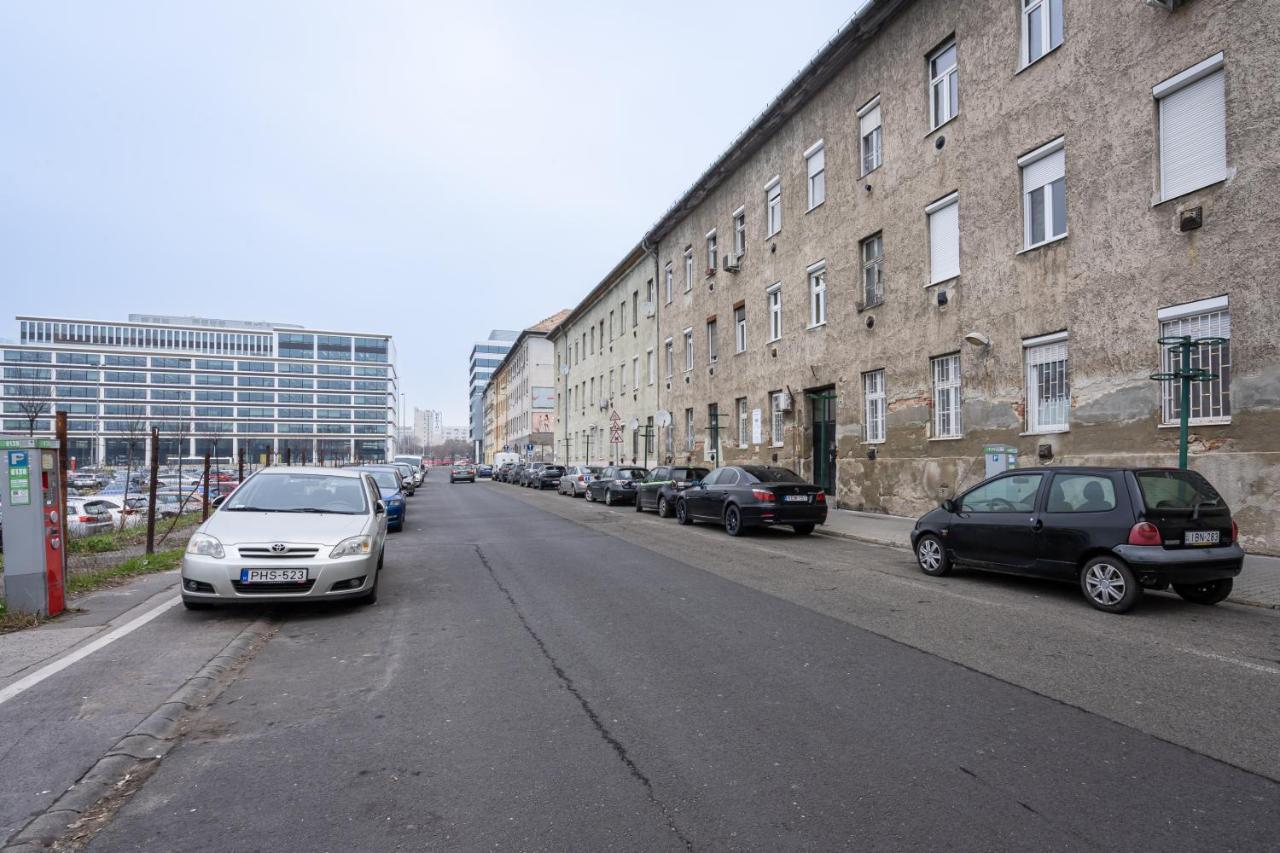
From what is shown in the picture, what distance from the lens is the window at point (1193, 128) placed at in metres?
10.6

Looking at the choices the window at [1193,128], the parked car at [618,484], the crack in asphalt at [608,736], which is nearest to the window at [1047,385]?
the window at [1193,128]

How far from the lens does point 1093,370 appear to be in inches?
483

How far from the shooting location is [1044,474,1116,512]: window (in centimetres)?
738

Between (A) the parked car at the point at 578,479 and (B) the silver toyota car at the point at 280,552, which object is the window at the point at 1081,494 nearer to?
(B) the silver toyota car at the point at 280,552

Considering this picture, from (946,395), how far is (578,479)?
1845 centimetres

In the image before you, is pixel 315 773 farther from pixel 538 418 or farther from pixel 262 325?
pixel 262 325

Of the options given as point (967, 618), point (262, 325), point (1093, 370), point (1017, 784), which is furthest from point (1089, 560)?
point (262, 325)

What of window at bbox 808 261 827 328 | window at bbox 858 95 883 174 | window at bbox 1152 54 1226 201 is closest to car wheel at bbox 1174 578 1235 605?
window at bbox 1152 54 1226 201

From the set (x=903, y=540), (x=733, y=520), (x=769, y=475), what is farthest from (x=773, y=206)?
(x=903, y=540)

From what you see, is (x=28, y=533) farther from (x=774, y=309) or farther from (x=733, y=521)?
(x=774, y=309)

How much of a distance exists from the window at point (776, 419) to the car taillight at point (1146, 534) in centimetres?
1537

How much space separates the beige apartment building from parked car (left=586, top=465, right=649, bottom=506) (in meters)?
2.35

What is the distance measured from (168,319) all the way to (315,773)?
140496mm

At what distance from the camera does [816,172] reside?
828 inches
